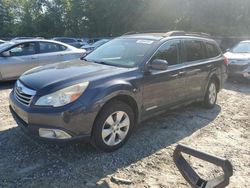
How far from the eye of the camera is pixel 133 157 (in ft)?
14.4

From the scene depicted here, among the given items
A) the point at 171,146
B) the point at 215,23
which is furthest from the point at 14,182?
the point at 215,23

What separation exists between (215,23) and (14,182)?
1202 inches

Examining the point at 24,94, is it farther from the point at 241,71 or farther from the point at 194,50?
the point at 241,71

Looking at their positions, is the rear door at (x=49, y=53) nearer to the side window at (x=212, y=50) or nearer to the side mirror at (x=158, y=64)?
the side window at (x=212, y=50)

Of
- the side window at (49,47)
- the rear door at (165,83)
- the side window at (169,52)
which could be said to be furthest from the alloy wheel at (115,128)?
the side window at (49,47)

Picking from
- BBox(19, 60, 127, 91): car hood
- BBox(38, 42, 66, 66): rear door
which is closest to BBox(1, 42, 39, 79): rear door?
BBox(38, 42, 66, 66): rear door

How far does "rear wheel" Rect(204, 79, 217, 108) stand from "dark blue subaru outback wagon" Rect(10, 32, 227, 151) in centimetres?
49

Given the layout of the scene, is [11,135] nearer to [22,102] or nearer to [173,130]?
[22,102]

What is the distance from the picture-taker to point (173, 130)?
5508 mm

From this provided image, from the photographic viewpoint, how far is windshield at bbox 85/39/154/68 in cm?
499

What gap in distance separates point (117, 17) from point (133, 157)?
3542cm

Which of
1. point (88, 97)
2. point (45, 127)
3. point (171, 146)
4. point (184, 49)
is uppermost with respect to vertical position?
point (184, 49)

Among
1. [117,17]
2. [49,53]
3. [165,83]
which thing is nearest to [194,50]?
[165,83]

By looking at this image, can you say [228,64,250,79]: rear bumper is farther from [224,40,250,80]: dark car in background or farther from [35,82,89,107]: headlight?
[35,82,89,107]: headlight
